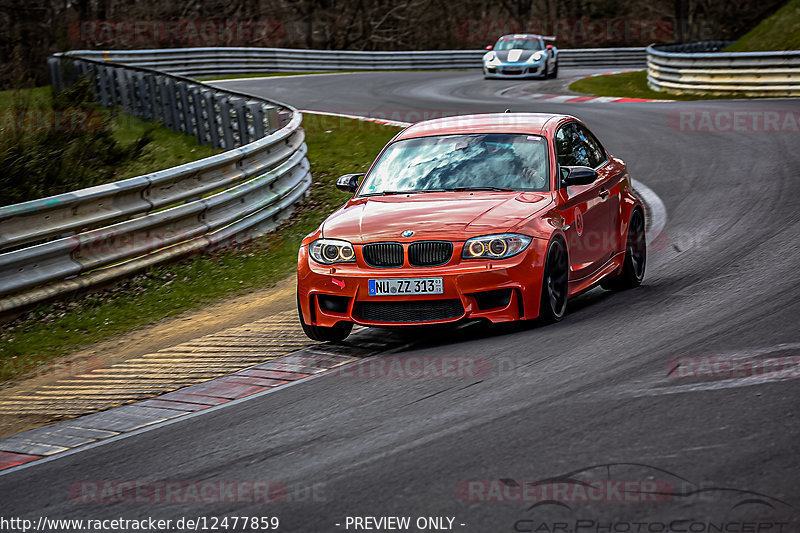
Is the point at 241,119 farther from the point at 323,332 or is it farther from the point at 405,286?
the point at 405,286

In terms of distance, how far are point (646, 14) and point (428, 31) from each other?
12330mm

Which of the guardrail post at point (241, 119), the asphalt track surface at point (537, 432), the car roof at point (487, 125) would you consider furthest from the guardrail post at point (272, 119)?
the asphalt track surface at point (537, 432)

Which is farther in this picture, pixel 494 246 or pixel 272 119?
pixel 272 119

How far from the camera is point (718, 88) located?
2588 centimetres

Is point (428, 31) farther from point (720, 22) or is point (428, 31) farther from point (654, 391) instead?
point (654, 391)

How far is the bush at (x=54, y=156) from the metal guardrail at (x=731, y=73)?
15333mm

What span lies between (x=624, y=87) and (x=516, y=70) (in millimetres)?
3866

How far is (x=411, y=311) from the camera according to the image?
7574mm

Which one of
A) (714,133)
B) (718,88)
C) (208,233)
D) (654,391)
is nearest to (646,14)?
(718,88)

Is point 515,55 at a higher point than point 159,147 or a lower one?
lower
